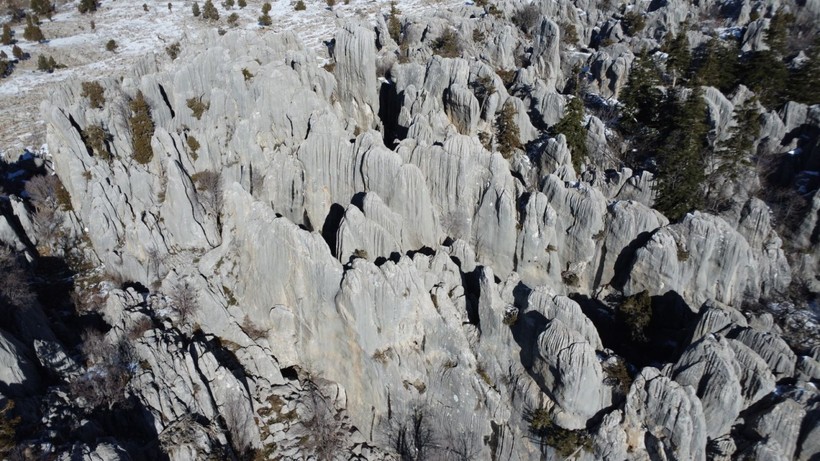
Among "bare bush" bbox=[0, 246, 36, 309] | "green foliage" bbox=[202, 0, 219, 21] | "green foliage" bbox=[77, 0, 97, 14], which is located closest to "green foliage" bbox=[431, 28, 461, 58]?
"green foliage" bbox=[202, 0, 219, 21]

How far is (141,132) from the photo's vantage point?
149ft

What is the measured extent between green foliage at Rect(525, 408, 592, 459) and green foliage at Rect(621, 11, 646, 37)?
59.9m

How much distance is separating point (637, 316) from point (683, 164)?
15410 mm

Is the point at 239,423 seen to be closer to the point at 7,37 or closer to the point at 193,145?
the point at 193,145

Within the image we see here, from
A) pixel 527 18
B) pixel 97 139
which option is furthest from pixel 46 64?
pixel 527 18

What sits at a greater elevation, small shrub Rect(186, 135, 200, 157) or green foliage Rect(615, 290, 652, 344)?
small shrub Rect(186, 135, 200, 157)

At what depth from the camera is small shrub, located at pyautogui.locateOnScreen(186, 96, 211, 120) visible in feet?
157

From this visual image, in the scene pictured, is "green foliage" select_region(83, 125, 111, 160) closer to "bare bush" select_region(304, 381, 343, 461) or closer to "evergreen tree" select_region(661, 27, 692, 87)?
"bare bush" select_region(304, 381, 343, 461)

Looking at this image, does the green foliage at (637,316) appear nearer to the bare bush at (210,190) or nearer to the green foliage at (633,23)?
the bare bush at (210,190)

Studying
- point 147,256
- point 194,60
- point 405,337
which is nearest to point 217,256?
point 147,256

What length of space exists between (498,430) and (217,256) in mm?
24362

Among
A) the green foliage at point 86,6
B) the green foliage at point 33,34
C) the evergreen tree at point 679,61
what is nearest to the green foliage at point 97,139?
the green foliage at point 33,34

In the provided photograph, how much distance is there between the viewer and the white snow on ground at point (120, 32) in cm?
6347

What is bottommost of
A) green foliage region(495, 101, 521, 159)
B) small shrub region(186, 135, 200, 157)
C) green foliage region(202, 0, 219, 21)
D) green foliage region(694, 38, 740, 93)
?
small shrub region(186, 135, 200, 157)
